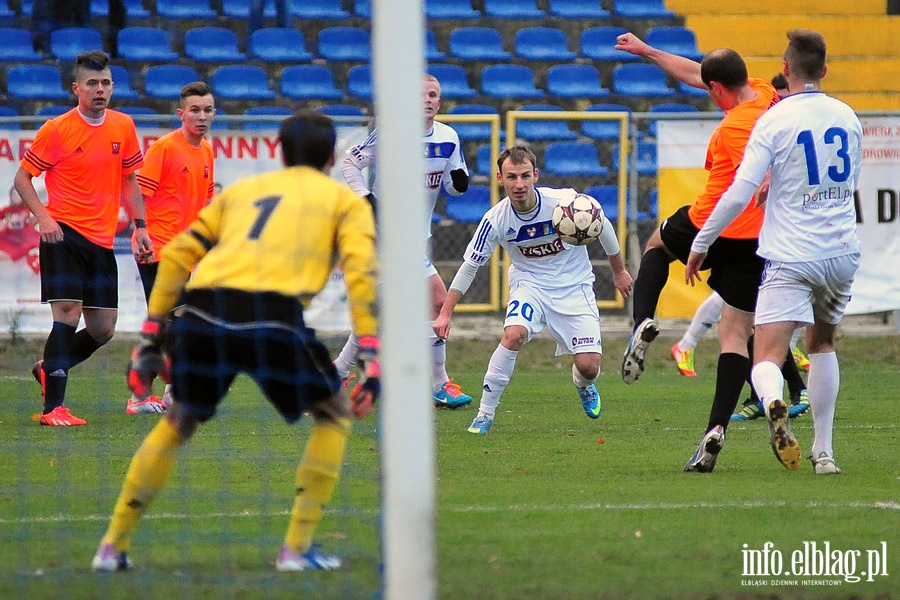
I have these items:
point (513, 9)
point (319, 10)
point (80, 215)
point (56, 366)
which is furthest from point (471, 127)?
point (56, 366)

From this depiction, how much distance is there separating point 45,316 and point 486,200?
195 inches

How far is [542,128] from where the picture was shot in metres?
15.9

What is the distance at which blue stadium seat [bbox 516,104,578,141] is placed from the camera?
1566 centimetres

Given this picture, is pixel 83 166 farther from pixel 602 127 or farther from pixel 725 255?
pixel 602 127

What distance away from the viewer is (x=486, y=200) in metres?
14.5

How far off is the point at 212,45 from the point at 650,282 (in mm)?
10675

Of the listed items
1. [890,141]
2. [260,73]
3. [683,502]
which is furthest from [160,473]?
[260,73]

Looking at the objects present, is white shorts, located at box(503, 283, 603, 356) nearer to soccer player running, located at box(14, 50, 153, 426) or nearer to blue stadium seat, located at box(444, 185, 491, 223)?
soccer player running, located at box(14, 50, 153, 426)

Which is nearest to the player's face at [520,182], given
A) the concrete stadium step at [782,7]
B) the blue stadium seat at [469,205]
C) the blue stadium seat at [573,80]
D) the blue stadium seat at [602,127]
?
the blue stadium seat at [469,205]

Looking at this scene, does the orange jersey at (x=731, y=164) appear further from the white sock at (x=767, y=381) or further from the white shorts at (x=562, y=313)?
the white shorts at (x=562, y=313)

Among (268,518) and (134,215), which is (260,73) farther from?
(268,518)

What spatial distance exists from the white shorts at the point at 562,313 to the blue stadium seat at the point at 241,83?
8.18m

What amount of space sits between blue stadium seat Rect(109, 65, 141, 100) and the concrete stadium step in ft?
24.2

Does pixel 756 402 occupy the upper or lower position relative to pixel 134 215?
lower
